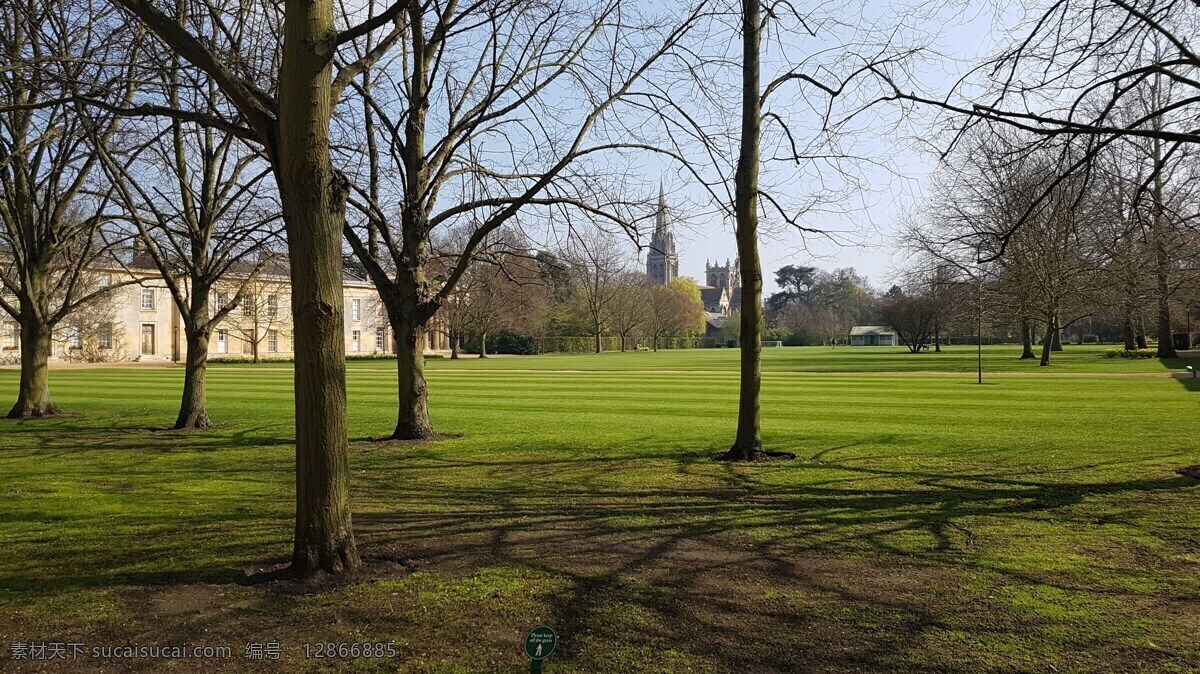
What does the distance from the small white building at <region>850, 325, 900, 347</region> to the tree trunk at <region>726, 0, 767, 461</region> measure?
120 metres

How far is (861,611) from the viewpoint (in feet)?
16.1

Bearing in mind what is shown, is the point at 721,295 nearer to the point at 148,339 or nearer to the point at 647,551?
the point at 148,339

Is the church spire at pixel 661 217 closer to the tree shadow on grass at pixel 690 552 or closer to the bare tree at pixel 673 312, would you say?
the tree shadow on grass at pixel 690 552

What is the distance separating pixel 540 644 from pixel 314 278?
3391mm

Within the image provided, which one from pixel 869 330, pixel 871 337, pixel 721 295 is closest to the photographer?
pixel 871 337

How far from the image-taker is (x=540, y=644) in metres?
3.11

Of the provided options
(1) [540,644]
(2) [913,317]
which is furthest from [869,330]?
(1) [540,644]

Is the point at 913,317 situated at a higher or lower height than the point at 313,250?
higher

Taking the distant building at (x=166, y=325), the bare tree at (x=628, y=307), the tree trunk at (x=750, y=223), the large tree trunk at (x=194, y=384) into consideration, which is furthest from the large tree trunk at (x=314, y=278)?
the bare tree at (x=628, y=307)

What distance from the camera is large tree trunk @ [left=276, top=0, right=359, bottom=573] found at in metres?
5.52

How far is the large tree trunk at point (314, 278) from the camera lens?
18.1 ft

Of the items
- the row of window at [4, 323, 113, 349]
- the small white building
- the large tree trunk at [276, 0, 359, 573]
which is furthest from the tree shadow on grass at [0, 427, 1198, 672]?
the small white building

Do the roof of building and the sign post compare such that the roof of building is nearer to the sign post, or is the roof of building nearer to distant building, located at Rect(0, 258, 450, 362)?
distant building, located at Rect(0, 258, 450, 362)

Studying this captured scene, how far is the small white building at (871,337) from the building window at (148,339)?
3816 inches
